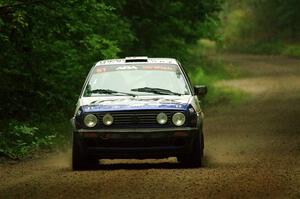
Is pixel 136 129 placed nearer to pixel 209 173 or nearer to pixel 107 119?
pixel 107 119

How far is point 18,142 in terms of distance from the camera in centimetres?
1594

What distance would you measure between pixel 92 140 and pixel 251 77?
29734 mm

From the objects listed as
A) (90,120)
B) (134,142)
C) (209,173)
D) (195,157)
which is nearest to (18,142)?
(90,120)

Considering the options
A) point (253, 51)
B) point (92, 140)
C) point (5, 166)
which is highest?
point (92, 140)

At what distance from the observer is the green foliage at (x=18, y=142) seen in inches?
589

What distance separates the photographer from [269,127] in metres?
20.2

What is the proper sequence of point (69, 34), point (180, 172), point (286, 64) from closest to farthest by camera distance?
point (180, 172)
point (69, 34)
point (286, 64)

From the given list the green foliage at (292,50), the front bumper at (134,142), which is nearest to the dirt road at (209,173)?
the front bumper at (134,142)

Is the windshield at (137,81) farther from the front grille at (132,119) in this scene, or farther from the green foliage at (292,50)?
the green foliage at (292,50)

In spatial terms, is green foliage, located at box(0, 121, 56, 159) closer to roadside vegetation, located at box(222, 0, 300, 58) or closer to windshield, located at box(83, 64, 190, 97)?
windshield, located at box(83, 64, 190, 97)

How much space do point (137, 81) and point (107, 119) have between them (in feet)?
5.02

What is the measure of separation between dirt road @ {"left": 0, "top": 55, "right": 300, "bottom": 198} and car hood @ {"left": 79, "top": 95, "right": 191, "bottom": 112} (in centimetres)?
93

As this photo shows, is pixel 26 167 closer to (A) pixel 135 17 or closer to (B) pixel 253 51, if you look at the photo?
(A) pixel 135 17

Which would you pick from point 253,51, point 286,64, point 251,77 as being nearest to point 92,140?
point 251,77
